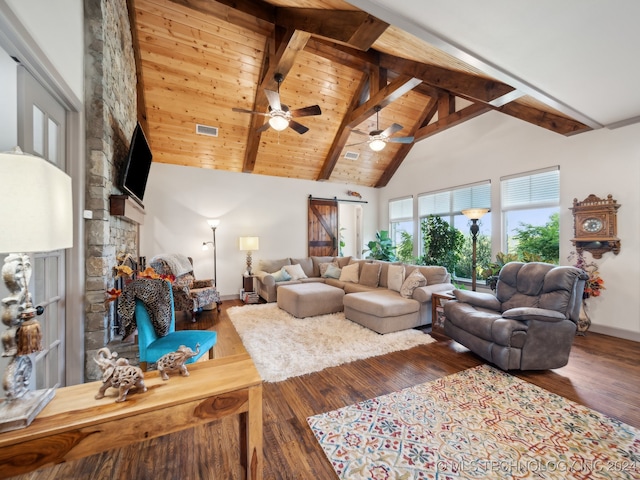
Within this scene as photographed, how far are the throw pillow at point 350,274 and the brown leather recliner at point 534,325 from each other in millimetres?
2475

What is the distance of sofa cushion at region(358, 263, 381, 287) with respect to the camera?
16.0 ft

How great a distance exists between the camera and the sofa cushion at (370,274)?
16.0ft

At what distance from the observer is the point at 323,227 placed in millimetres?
7078

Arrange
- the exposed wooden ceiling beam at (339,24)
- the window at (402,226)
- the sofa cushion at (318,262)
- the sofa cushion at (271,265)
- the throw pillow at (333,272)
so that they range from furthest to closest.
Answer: the window at (402,226) < the sofa cushion at (318,262) < the sofa cushion at (271,265) < the throw pillow at (333,272) < the exposed wooden ceiling beam at (339,24)

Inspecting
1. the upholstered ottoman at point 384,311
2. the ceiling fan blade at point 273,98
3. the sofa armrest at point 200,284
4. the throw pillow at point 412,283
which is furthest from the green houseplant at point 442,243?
the sofa armrest at point 200,284

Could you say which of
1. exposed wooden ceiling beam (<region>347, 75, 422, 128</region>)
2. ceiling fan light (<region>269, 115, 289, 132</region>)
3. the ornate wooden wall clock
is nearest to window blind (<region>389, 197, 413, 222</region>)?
exposed wooden ceiling beam (<region>347, 75, 422, 128</region>)

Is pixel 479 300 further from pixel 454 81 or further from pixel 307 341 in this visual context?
pixel 454 81

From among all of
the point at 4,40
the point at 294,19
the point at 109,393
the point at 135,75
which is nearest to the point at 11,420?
the point at 109,393

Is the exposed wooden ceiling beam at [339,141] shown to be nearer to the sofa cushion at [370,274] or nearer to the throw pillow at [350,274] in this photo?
the throw pillow at [350,274]

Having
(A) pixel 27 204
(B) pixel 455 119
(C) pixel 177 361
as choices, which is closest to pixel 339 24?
(B) pixel 455 119

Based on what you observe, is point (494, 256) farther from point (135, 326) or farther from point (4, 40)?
point (4, 40)

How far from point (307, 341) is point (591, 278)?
13.1 feet

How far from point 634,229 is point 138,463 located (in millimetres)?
5654

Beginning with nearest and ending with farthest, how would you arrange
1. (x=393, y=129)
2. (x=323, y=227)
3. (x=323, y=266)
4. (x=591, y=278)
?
(x=591, y=278) → (x=393, y=129) → (x=323, y=266) → (x=323, y=227)
